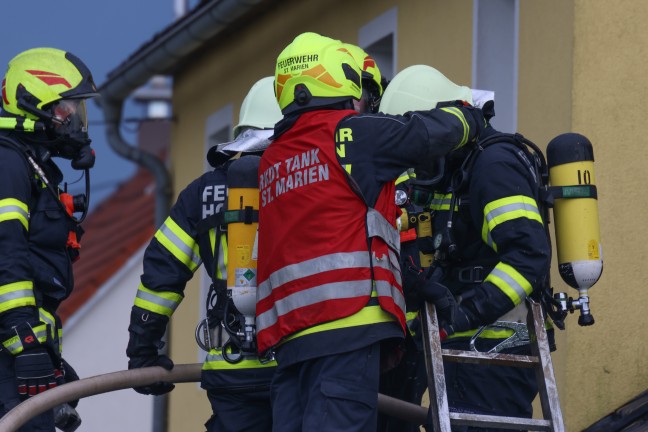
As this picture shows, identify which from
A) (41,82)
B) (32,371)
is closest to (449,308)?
(32,371)

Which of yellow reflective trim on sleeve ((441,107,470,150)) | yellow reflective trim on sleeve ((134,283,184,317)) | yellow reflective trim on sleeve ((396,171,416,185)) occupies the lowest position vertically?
yellow reflective trim on sleeve ((134,283,184,317))

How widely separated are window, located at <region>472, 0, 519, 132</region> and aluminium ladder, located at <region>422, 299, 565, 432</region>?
3517 mm

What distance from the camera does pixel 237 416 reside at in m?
7.25

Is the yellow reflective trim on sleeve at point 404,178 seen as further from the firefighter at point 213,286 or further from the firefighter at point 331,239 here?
the firefighter at point 331,239

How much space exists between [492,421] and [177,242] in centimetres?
189

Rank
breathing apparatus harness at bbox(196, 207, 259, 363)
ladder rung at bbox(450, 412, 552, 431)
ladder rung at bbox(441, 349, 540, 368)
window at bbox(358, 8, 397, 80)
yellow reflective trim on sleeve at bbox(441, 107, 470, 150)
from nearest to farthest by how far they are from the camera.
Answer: ladder rung at bbox(450, 412, 552, 431) < yellow reflective trim on sleeve at bbox(441, 107, 470, 150) < ladder rung at bbox(441, 349, 540, 368) < breathing apparatus harness at bbox(196, 207, 259, 363) < window at bbox(358, 8, 397, 80)

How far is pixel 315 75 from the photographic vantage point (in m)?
6.45

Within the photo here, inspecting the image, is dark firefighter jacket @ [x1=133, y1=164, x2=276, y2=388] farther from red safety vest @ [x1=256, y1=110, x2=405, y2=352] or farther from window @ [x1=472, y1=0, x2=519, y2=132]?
window @ [x1=472, y1=0, x2=519, y2=132]

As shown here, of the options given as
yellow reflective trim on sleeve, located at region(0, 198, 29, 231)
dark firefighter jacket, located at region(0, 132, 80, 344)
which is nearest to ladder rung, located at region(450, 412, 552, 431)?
dark firefighter jacket, located at region(0, 132, 80, 344)

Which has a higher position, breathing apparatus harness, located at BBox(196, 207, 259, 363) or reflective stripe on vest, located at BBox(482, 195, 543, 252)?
reflective stripe on vest, located at BBox(482, 195, 543, 252)

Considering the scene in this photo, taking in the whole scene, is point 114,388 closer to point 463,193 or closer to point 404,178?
point 404,178

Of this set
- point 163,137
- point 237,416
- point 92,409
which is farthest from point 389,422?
point 163,137

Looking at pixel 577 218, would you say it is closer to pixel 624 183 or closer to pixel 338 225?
pixel 338 225

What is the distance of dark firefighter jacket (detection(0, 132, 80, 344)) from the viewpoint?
7.20 metres
